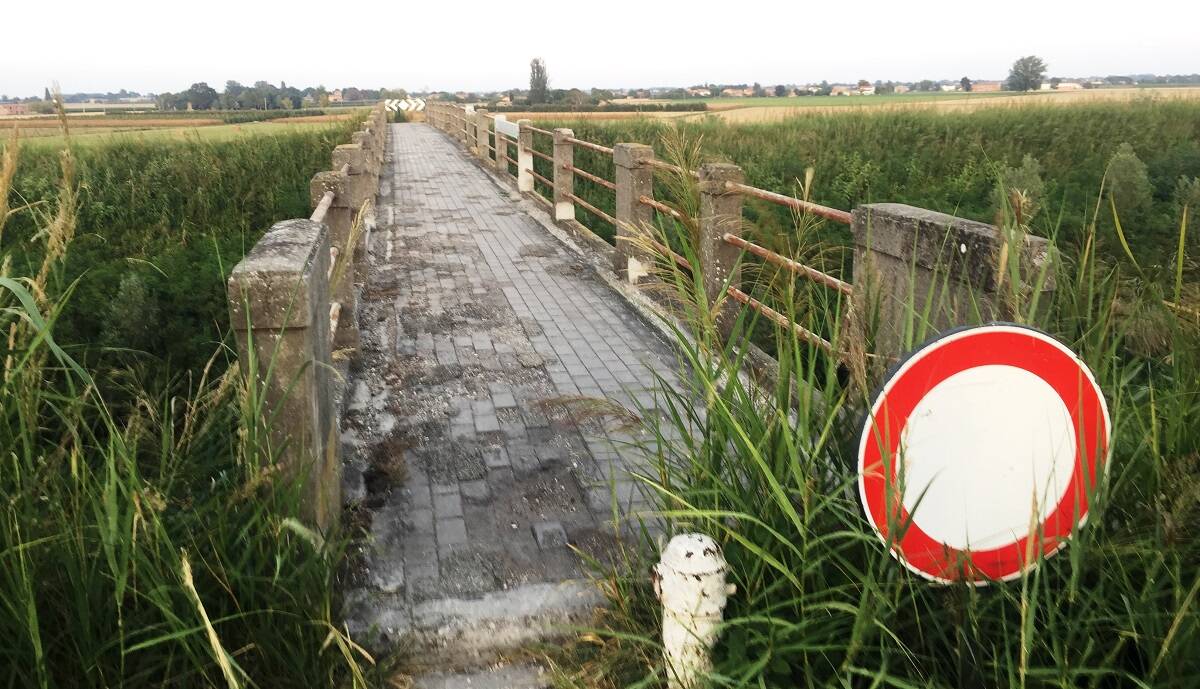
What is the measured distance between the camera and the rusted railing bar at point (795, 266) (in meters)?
2.62

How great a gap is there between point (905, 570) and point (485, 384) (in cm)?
337

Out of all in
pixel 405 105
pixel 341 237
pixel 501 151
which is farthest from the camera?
pixel 405 105

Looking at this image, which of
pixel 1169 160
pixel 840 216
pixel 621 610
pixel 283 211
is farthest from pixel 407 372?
pixel 1169 160

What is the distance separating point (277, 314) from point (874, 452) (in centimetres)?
167

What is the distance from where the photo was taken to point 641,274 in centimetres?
792

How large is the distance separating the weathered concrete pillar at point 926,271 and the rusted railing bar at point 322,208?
2419 millimetres

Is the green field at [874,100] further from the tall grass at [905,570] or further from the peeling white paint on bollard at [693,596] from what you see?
the peeling white paint on bollard at [693,596]

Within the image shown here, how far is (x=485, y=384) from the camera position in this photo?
5363 mm

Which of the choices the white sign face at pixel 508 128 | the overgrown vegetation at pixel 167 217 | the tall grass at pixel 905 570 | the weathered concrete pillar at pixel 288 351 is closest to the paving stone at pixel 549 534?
the tall grass at pixel 905 570

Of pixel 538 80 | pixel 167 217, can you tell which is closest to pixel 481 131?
pixel 167 217

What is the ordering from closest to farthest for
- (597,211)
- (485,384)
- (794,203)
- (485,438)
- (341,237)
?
1. (794,203)
2. (485,438)
3. (485,384)
4. (341,237)
5. (597,211)

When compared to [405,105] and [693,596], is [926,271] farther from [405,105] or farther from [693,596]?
[405,105]

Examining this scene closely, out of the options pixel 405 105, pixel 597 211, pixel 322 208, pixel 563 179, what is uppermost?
pixel 405 105

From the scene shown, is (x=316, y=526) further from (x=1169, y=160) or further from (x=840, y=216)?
(x=1169, y=160)
